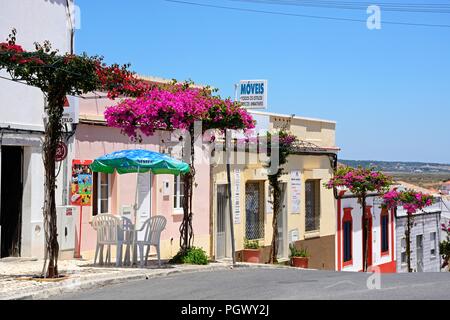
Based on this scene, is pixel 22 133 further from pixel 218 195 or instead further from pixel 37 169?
pixel 218 195

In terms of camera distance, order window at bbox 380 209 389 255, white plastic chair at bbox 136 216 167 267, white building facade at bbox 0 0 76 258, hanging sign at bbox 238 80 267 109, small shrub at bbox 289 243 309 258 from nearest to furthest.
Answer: white plastic chair at bbox 136 216 167 267, white building facade at bbox 0 0 76 258, hanging sign at bbox 238 80 267 109, small shrub at bbox 289 243 309 258, window at bbox 380 209 389 255

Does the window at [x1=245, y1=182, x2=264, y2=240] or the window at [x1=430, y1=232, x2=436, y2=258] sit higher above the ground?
the window at [x1=245, y1=182, x2=264, y2=240]

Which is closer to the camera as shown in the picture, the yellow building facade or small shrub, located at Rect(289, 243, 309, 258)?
the yellow building facade

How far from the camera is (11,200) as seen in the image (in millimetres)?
16047

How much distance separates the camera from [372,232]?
103 feet

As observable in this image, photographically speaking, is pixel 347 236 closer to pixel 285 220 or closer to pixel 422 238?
pixel 285 220

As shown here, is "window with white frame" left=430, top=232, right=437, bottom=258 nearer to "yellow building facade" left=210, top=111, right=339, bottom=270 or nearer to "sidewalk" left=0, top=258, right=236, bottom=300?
"yellow building facade" left=210, top=111, right=339, bottom=270

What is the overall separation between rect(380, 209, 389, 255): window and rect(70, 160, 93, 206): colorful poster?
18.4 metres

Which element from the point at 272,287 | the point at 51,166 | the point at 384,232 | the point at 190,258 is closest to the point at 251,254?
the point at 190,258

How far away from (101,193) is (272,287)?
7.30 meters

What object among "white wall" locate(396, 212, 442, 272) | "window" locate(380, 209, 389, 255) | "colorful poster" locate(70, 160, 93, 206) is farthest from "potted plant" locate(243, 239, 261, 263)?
"white wall" locate(396, 212, 442, 272)

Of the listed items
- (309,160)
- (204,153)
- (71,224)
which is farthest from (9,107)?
(309,160)

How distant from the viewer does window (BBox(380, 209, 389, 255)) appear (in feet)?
107

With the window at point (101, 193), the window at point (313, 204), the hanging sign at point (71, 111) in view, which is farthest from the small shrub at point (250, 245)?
the hanging sign at point (71, 111)
